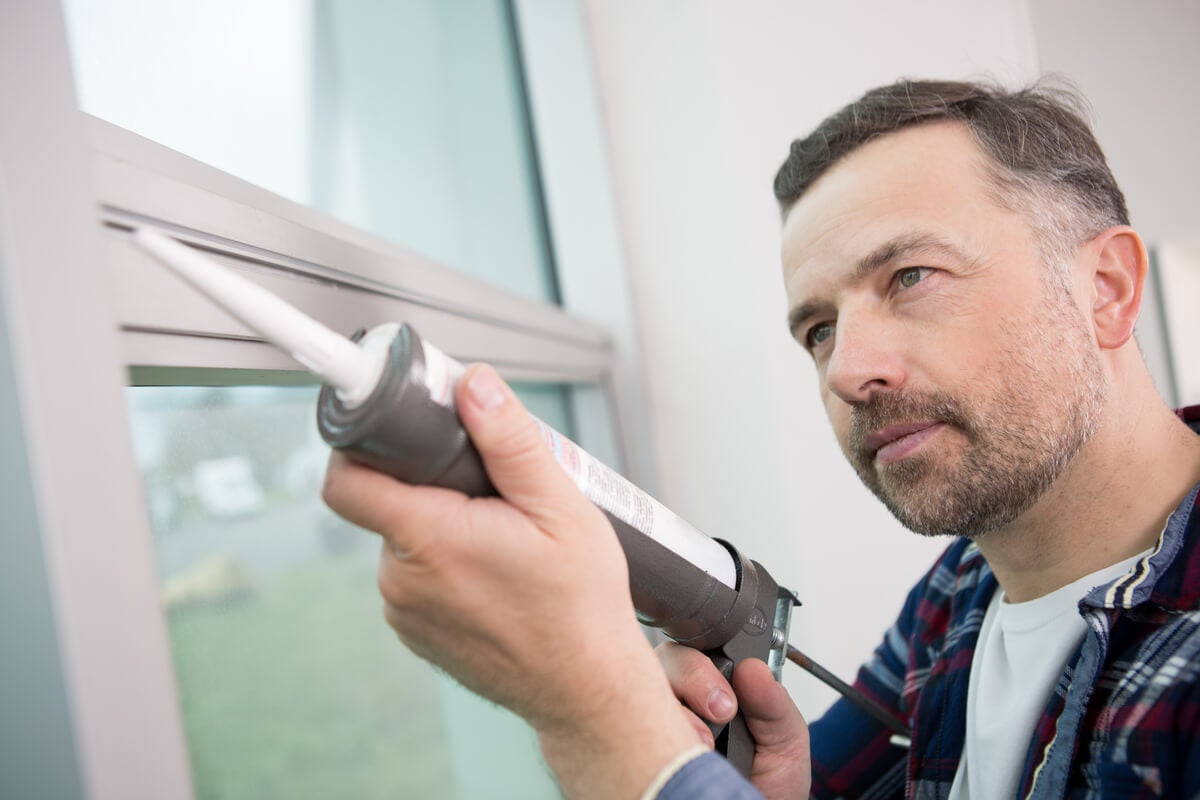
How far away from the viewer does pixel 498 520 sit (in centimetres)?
47

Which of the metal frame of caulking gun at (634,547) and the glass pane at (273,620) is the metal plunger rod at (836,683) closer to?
the metal frame of caulking gun at (634,547)

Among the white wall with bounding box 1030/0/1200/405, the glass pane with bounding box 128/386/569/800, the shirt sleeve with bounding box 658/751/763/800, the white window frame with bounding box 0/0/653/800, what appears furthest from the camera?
the white wall with bounding box 1030/0/1200/405

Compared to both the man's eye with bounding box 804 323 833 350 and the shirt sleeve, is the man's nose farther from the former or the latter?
the shirt sleeve

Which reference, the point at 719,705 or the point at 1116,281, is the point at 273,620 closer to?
the point at 719,705

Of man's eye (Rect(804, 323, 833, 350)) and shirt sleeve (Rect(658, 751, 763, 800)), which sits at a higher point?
man's eye (Rect(804, 323, 833, 350))

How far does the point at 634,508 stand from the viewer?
580 millimetres

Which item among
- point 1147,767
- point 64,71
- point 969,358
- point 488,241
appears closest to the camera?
point 64,71

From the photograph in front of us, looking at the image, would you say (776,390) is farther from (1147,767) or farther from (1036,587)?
(1147,767)

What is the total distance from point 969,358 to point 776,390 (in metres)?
0.50

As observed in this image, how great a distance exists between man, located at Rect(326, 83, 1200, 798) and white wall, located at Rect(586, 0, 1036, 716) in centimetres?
26

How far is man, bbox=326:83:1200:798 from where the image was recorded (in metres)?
0.65

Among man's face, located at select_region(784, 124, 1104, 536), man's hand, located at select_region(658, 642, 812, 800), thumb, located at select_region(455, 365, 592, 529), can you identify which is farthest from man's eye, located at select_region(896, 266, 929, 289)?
thumb, located at select_region(455, 365, 592, 529)

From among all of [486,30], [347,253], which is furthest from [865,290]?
[486,30]

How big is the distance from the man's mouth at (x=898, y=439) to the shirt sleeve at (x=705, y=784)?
46cm
